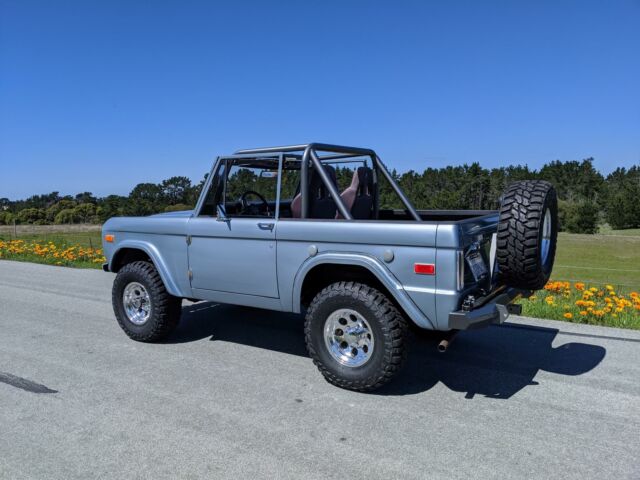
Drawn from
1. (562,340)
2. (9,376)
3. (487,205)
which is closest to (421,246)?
(562,340)

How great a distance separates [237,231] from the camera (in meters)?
5.02

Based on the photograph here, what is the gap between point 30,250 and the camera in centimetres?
1494

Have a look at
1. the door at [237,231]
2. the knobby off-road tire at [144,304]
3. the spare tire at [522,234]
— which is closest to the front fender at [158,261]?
the knobby off-road tire at [144,304]

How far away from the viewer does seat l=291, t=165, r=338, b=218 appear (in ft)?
16.8

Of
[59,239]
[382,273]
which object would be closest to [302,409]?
[382,273]

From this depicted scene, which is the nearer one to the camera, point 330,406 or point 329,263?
point 330,406

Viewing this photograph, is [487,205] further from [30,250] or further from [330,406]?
[330,406]

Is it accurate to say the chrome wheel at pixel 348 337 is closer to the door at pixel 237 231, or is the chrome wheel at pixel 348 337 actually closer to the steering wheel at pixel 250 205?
the door at pixel 237 231

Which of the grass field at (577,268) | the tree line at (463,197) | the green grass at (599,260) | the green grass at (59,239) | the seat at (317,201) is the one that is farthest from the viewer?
the tree line at (463,197)

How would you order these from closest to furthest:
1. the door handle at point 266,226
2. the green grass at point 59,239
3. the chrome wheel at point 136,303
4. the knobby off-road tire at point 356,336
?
the knobby off-road tire at point 356,336, the door handle at point 266,226, the chrome wheel at point 136,303, the green grass at point 59,239

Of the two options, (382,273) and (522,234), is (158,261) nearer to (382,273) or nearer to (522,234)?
(382,273)

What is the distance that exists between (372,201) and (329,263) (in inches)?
66.0

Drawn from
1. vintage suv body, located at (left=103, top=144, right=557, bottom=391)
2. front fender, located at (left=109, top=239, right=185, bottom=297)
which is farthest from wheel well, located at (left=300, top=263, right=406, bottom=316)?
front fender, located at (left=109, top=239, right=185, bottom=297)

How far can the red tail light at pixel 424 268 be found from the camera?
3.90 metres
